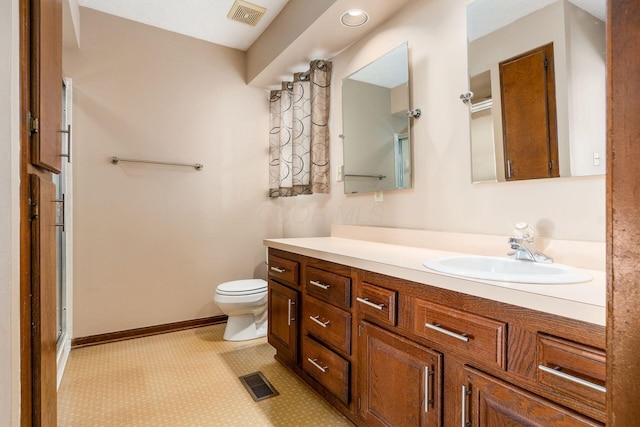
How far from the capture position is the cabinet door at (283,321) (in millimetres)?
1865

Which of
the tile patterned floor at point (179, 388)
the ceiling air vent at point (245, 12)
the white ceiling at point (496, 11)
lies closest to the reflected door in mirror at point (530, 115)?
the white ceiling at point (496, 11)

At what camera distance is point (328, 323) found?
1.57m

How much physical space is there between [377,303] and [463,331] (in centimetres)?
37

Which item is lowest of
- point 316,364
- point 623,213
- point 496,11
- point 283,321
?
point 316,364

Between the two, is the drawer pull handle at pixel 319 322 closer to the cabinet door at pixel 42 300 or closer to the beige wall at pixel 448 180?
the beige wall at pixel 448 180

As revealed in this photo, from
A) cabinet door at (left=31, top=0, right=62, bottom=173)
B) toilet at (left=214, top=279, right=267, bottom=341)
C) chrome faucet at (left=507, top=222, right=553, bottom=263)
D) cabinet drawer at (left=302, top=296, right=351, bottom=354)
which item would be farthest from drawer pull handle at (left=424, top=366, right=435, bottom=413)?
toilet at (left=214, top=279, right=267, bottom=341)

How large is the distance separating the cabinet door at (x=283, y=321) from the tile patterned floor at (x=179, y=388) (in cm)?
16

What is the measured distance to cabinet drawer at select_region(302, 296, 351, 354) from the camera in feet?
4.78

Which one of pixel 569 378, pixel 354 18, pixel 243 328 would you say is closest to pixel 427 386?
pixel 569 378

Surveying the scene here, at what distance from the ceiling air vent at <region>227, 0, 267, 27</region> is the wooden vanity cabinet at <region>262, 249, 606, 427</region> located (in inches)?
75.5

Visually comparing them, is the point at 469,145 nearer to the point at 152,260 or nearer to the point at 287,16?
the point at 287,16

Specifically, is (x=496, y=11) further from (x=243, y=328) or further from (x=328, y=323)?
(x=243, y=328)

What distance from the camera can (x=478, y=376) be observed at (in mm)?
929

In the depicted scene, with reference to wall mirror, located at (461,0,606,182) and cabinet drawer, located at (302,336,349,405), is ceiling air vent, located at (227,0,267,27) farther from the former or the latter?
cabinet drawer, located at (302,336,349,405)
